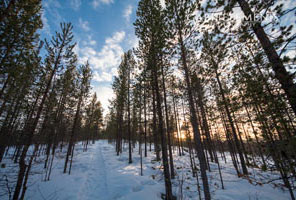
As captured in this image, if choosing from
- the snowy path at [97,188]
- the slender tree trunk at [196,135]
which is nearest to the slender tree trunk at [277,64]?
the slender tree trunk at [196,135]

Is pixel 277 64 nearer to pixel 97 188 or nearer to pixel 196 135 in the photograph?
pixel 196 135

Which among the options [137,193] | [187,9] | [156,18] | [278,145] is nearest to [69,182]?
[137,193]

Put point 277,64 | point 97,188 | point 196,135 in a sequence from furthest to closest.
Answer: point 97,188, point 196,135, point 277,64

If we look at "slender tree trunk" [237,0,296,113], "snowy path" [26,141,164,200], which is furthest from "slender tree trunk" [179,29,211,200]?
"slender tree trunk" [237,0,296,113]

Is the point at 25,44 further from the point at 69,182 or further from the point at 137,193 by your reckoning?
the point at 137,193

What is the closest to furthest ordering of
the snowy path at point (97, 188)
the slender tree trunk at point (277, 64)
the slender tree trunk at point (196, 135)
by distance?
the slender tree trunk at point (277, 64) → the slender tree trunk at point (196, 135) → the snowy path at point (97, 188)

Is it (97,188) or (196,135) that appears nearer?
(196,135)

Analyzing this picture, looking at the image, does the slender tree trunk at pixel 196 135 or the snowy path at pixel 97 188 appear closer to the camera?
the slender tree trunk at pixel 196 135

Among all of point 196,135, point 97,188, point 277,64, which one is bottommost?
point 97,188

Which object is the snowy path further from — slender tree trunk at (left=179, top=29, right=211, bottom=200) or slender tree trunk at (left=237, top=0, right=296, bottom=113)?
slender tree trunk at (left=237, top=0, right=296, bottom=113)

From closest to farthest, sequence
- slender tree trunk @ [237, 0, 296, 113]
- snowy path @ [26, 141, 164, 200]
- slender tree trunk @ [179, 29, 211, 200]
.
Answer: slender tree trunk @ [237, 0, 296, 113] < slender tree trunk @ [179, 29, 211, 200] < snowy path @ [26, 141, 164, 200]

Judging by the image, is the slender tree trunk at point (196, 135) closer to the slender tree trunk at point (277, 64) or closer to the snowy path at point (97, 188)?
the snowy path at point (97, 188)

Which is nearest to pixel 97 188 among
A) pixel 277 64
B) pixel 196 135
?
pixel 196 135
